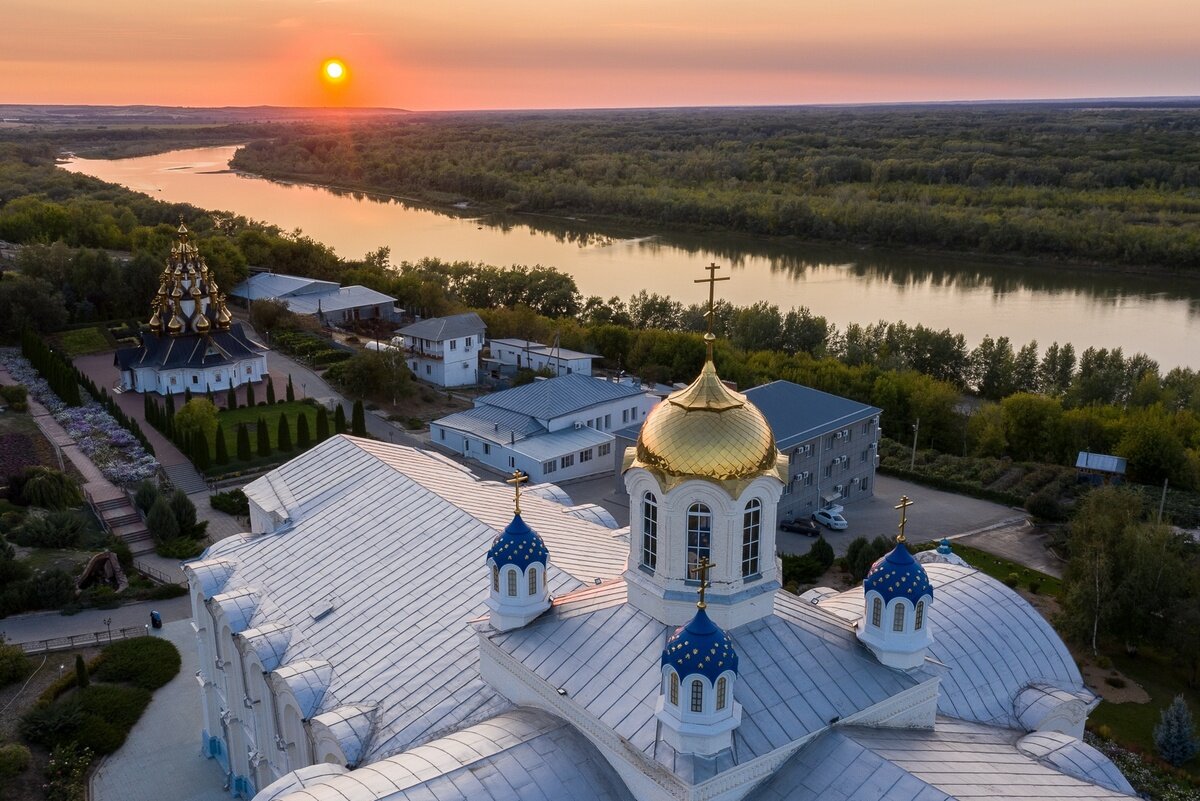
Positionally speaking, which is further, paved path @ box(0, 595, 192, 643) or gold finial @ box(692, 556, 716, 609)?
paved path @ box(0, 595, 192, 643)

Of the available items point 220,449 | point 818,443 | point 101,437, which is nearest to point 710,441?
point 818,443

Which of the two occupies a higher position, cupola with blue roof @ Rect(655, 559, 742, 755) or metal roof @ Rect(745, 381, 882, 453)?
cupola with blue roof @ Rect(655, 559, 742, 755)

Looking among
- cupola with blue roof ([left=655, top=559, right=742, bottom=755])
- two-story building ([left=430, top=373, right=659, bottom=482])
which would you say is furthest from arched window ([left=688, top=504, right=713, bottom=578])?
two-story building ([left=430, top=373, right=659, bottom=482])

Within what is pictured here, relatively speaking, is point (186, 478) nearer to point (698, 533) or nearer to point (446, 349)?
point (446, 349)

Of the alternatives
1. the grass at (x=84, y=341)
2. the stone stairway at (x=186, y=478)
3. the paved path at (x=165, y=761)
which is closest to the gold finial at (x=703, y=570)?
the paved path at (x=165, y=761)

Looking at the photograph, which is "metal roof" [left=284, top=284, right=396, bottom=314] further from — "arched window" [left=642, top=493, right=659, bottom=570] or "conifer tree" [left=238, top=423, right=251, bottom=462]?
"arched window" [left=642, top=493, right=659, bottom=570]

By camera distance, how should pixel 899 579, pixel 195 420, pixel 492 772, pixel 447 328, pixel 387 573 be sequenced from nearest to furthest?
pixel 492 772, pixel 899 579, pixel 387 573, pixel 195 420, pixel 447 328

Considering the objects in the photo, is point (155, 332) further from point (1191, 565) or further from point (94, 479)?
point (1191, 565)
